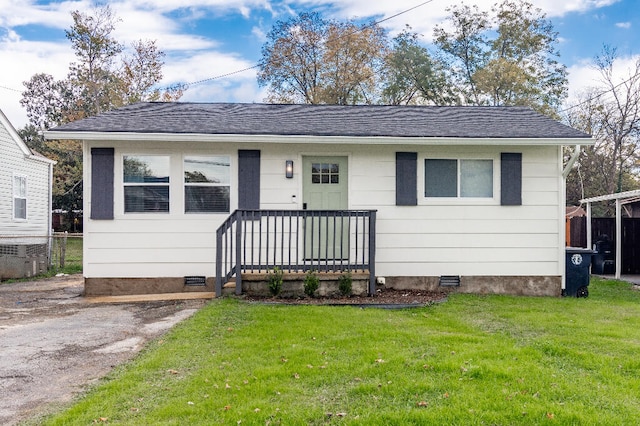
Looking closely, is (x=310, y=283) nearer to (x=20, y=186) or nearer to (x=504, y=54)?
(x=20, y=186)

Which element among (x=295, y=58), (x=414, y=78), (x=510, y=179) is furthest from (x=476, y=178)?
(x=295, y=58)

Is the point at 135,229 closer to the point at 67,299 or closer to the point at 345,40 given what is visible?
the point at 67,299

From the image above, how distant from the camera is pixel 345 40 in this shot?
A: 25828 millimetres

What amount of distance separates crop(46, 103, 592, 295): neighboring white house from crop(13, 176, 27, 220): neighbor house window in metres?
7.76

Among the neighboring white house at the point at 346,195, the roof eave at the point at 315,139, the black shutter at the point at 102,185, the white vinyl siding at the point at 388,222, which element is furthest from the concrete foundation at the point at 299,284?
the black shutter at the point at 102,185

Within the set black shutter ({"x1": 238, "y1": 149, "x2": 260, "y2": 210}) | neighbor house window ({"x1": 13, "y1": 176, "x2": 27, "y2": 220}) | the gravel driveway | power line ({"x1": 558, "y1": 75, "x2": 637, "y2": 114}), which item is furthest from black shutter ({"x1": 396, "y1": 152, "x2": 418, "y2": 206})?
power line ({"x1": 558, "y1": 75, "x2": 637, "y2": 114})

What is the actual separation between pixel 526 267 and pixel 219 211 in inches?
204

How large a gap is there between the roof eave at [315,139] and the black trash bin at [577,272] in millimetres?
1874

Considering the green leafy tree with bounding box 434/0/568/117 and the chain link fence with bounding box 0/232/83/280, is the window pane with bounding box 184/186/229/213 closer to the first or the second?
the chain link fence with bounding box 0/232/83/280

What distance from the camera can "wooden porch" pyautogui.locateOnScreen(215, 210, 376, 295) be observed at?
24.9ft

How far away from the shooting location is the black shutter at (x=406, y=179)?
840cm

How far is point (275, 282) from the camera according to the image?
7547 millimetres

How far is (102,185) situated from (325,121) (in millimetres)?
3854

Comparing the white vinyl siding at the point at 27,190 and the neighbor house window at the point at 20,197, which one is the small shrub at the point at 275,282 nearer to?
the white vinyl siding at the point at 27,190
